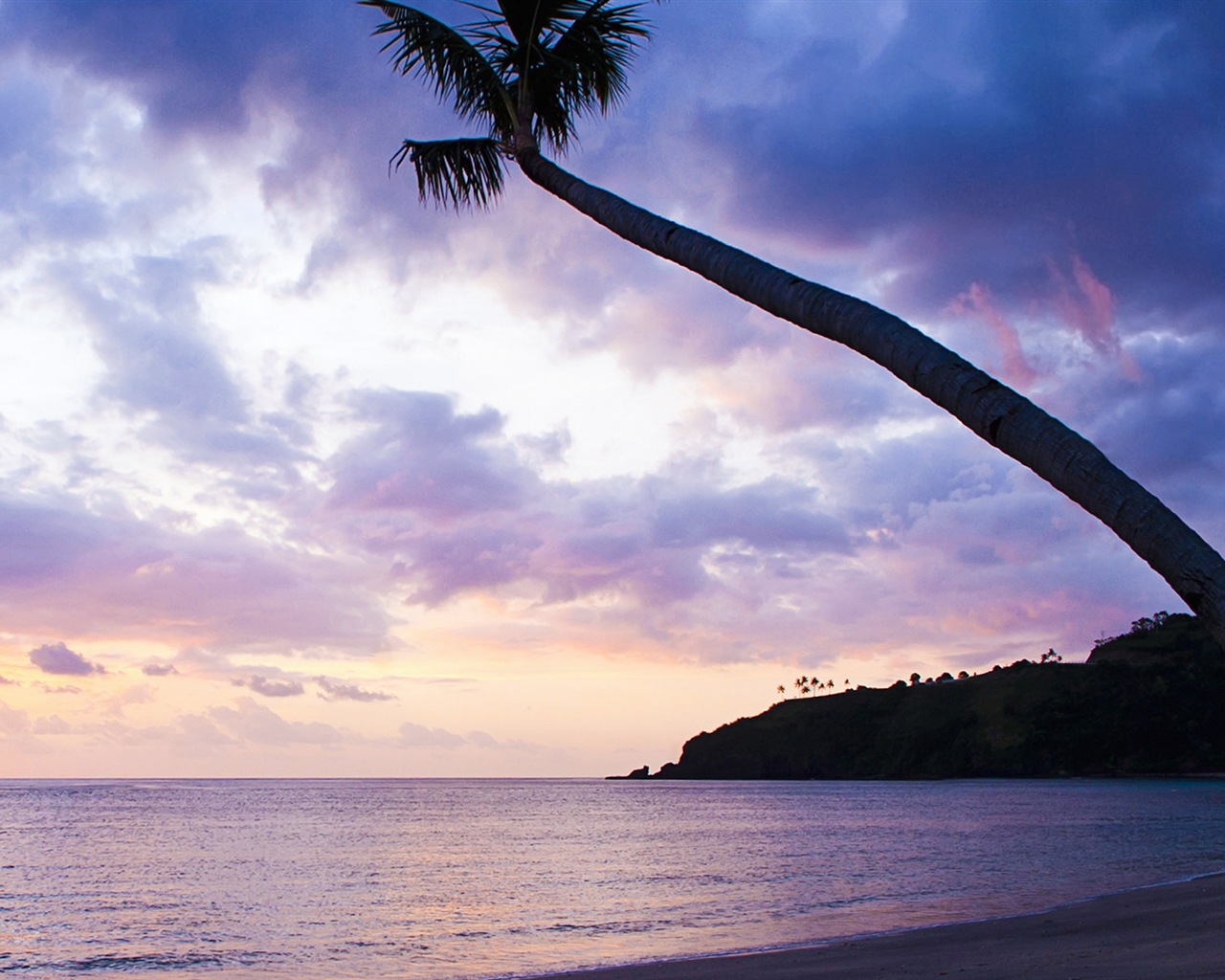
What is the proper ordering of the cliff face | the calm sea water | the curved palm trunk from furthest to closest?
the cliff face → the calm sea water → the curved palm trunk

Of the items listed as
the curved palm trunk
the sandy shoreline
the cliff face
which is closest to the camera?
the curved palm trunk

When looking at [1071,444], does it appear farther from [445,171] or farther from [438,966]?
[438,966]

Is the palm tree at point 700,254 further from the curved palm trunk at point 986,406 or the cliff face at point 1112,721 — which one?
the cliff face at point 1112,721

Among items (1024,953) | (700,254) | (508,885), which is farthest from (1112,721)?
(700,254)

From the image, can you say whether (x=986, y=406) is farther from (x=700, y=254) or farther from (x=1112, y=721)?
(x=1112, y=721)

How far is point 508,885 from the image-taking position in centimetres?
3462

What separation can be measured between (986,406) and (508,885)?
33165 millimetres

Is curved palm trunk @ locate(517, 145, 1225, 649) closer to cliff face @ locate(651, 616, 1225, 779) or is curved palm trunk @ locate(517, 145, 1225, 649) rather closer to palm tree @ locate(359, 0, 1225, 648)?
palm tree @ locate(359, 0, 1225, 648)

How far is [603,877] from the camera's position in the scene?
37469 millimetres

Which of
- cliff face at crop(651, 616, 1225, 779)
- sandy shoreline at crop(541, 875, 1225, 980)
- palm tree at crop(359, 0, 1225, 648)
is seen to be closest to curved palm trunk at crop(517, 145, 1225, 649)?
palm tree at crop(359, 0, 1225, 648)

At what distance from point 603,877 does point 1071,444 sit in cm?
3599

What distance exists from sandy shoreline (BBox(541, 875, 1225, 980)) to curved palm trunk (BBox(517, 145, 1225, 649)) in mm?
10494

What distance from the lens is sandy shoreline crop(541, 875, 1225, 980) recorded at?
44.8ft

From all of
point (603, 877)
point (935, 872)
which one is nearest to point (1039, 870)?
point (935, 872)
